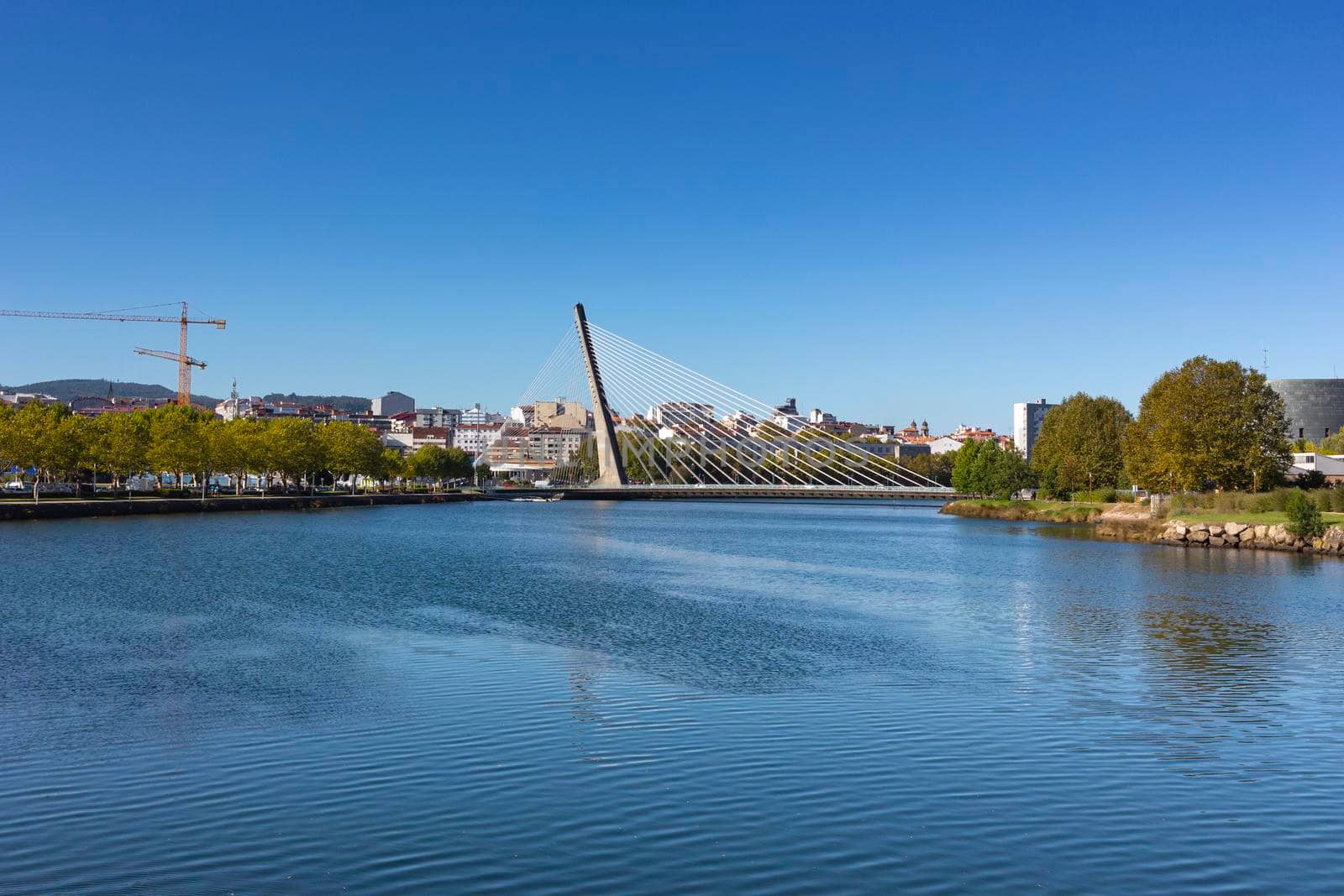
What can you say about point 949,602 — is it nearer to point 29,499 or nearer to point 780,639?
point 780,639

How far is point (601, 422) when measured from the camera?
108 m

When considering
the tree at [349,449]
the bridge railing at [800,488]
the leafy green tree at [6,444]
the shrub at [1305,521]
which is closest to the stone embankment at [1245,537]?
the shrub at [1305,521]

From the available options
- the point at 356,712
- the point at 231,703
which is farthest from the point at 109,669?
the point at 356,712

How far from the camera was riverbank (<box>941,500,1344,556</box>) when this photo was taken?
4391 centimetres

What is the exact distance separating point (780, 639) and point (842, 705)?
5827mm

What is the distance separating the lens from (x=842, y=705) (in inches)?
550

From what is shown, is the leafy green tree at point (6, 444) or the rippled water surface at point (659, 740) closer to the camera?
the rippled water surface at point (659, 740)

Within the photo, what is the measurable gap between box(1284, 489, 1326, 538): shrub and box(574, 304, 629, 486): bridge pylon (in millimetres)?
69448

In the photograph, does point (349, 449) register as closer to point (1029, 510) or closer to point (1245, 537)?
point (1029, 510)

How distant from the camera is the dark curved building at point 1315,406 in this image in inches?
5807

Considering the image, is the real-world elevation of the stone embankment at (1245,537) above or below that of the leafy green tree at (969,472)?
below

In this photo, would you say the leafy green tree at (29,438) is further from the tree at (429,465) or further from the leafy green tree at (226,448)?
the tree at (429,465)

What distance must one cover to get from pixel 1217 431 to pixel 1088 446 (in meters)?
24.2

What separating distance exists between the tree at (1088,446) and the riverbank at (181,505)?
56435 mm
